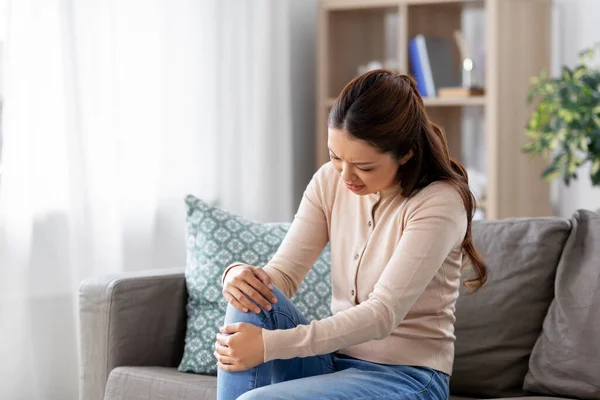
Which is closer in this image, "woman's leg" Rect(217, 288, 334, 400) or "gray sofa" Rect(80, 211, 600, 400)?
"woman's leg" Rect(217, 288, 334, 400)

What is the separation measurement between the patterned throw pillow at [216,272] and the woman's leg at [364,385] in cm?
43

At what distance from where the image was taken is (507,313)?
7.06ft

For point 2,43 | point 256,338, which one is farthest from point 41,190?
→ point 256,338

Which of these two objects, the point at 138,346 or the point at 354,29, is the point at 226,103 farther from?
the point at 138,346

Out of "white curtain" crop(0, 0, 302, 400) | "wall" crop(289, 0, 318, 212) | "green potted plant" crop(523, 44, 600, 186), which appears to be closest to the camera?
"white curtain" crop(0, 0, 302, 400)

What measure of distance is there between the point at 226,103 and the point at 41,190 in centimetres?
101

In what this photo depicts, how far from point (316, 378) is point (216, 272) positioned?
645mm

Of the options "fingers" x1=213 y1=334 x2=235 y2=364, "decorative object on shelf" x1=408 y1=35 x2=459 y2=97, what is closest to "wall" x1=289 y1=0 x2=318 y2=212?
"decorative object on shelf" x1=408 y1=35 x2=459 y2=97

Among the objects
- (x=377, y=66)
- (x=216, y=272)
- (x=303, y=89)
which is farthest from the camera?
(x=303, y=89)

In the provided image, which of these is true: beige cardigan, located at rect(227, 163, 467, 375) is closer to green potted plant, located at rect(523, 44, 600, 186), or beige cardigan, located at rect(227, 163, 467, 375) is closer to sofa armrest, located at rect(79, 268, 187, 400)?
sofa armrest, located at rect(79, 268, 187, 400)

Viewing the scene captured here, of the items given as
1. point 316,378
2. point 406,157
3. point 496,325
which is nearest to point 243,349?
point 316,378

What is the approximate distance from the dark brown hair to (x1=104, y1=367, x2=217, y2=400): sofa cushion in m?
0.67

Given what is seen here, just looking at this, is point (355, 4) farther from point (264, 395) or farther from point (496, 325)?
point (264, 395)

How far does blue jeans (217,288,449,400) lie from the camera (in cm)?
163
